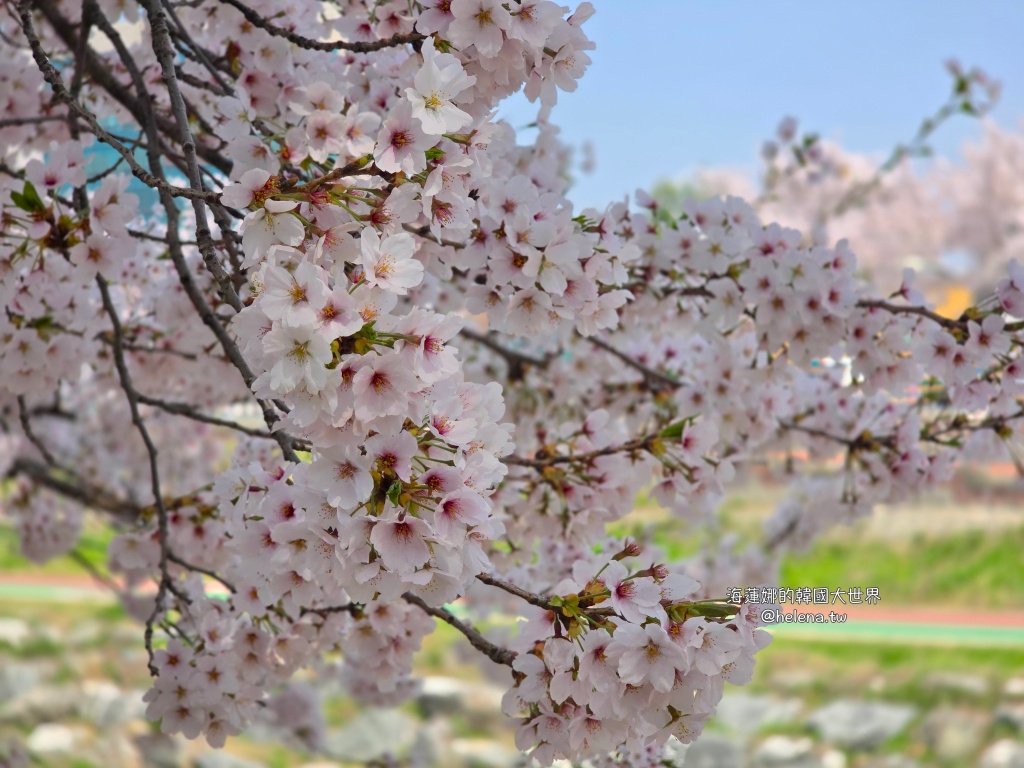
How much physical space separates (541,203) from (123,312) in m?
1.05

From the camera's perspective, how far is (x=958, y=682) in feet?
15.1

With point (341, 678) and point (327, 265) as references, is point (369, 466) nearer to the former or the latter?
point (327, 265)

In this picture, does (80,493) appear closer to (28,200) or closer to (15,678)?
(28,200)

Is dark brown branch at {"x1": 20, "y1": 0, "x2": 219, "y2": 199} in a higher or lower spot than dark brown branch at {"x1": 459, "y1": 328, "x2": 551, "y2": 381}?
lower

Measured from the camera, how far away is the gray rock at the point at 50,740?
408 centimetres

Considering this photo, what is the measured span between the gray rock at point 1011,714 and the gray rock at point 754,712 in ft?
2.88

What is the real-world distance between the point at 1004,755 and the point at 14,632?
4789mm

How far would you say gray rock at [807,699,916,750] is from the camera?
14.5 ft

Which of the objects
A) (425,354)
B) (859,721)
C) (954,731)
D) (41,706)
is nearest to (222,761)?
(41,706)

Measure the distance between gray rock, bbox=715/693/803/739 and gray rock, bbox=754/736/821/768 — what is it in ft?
0.36

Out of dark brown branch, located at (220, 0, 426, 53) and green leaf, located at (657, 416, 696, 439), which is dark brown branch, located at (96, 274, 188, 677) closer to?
dark brown branch, located at (220, 0, 426, 53)

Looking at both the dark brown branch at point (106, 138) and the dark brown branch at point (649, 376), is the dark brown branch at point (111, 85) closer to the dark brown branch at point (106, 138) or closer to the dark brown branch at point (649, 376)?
the dark brown branch at point (106, 138)

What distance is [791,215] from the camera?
11172 millimetres

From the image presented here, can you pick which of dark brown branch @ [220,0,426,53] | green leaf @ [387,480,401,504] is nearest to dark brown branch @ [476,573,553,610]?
green leaf @ [387,480,401,504]
